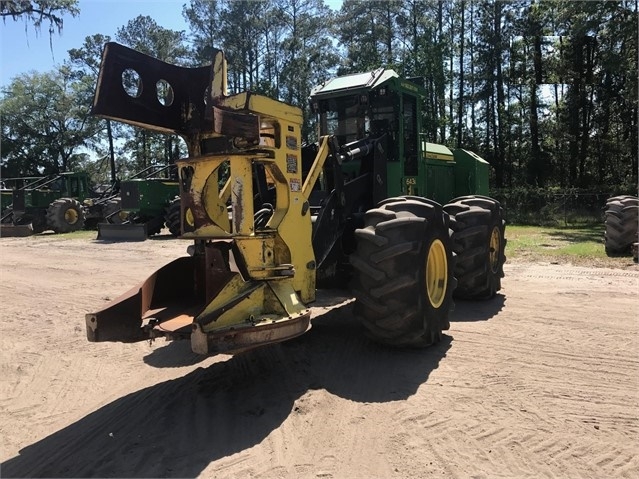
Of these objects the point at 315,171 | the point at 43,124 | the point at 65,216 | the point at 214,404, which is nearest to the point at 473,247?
the point at 315,171

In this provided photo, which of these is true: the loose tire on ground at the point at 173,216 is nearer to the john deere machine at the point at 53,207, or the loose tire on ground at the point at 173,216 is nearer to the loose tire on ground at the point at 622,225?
the john deere machine at the point at 53,207

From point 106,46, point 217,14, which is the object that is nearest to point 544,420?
point 106,46

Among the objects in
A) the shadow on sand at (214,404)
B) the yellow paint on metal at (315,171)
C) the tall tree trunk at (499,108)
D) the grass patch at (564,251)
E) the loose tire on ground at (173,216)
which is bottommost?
the shadow on sand at (214,404)

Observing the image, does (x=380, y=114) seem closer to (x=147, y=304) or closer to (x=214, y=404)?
(x=147, y=304)

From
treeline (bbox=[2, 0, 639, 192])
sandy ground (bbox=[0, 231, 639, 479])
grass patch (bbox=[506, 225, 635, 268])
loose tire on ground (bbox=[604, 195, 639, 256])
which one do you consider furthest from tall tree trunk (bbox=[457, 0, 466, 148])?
sandy ground (bbox=[0, 231, 639, 479])

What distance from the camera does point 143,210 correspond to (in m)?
19.3

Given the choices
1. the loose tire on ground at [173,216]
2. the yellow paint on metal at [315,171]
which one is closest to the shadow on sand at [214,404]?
the yellow paint on metal at [315,171]

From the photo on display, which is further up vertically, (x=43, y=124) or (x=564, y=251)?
(x=43, y=124)

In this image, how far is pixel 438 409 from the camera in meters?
3.78

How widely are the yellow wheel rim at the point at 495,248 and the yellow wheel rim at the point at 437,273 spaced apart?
7.71ft

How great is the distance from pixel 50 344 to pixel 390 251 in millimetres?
4071

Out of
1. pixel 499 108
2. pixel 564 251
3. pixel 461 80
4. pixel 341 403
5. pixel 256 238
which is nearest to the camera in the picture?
pixel 341 403

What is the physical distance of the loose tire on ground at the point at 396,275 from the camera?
4.56 metres

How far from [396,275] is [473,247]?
104 inches
